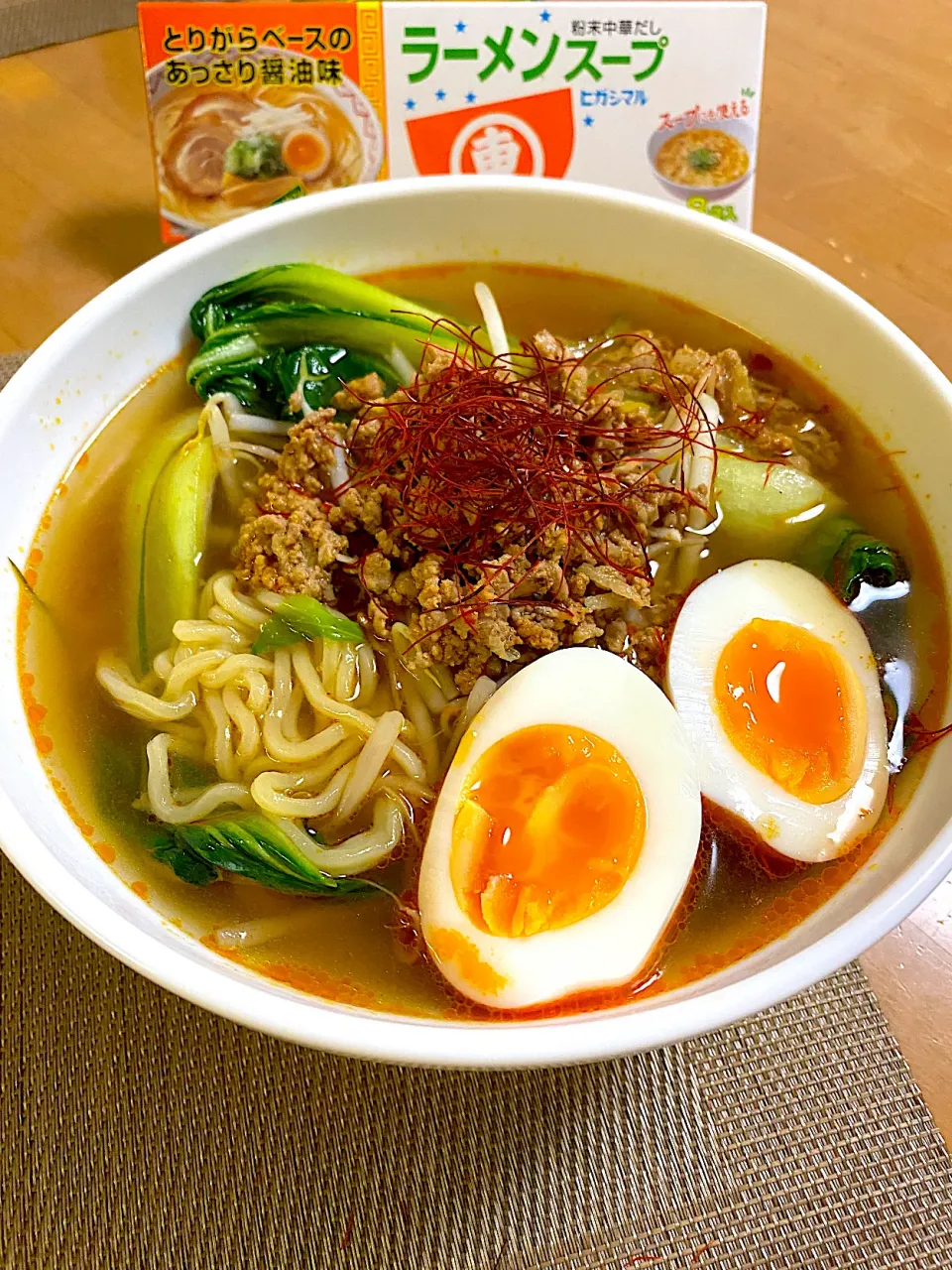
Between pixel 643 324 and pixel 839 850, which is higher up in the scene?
pixel 643 324

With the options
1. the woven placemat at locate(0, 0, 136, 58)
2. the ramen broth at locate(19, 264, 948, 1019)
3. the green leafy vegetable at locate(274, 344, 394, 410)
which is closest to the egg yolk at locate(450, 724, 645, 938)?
the ramen broth at locate(19, 264, 948, 1019)

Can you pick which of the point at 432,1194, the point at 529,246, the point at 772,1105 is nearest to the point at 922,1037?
the point at 772,1105

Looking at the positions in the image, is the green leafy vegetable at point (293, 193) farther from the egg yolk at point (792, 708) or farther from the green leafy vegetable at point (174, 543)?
the egg yolk at point (792, 708)

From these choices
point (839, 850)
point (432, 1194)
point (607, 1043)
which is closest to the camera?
point (607, 1043)

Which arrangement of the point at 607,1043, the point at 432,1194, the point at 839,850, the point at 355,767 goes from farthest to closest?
the point at 355,767, the point at 839,850, the point at 432,1194, the point at 607,1043

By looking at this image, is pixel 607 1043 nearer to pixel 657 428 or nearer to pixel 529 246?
pixel 657 428

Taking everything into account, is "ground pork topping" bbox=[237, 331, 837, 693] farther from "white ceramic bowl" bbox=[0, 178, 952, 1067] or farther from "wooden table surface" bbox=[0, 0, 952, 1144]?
"wooden table surface" bbox=[0, 0, 952, 1144]

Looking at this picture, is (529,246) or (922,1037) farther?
(529,246)

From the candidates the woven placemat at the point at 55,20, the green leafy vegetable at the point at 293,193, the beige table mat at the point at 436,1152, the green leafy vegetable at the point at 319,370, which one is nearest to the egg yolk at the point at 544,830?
the beige table mat at the point at 436,1152
